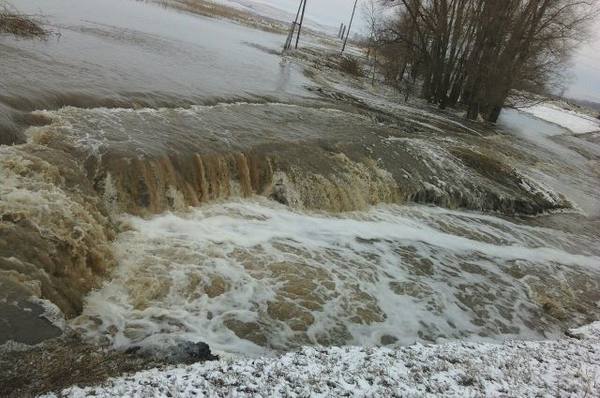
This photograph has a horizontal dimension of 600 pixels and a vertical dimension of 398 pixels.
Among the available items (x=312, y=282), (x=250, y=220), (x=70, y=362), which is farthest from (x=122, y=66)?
(x=70, y=362)

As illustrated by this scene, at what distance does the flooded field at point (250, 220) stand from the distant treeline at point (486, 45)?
9103 mm

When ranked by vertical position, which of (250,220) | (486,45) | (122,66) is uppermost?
(486,45)

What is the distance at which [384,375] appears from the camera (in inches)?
187

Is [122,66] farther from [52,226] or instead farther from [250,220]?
[52,226]

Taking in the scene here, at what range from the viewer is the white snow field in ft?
13.5

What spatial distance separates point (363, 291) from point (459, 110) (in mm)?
23517

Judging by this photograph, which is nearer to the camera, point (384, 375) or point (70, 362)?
point (70, 362)

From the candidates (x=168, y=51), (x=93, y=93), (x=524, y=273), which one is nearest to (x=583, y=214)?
(x=524, y=273)

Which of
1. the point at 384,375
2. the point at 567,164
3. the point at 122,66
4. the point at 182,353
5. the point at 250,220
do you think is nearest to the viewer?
the point at 384,375

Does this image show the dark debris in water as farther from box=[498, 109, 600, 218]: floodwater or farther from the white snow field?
box=[498, 109, 600, 218]: floodwater

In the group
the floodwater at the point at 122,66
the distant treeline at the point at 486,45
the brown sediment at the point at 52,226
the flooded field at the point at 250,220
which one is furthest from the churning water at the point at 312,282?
the distant treeline at the point at 486,45

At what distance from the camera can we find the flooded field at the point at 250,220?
589 centimetres

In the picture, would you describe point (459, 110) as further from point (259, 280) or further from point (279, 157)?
point (259, 280)

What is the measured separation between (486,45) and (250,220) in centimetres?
2102
